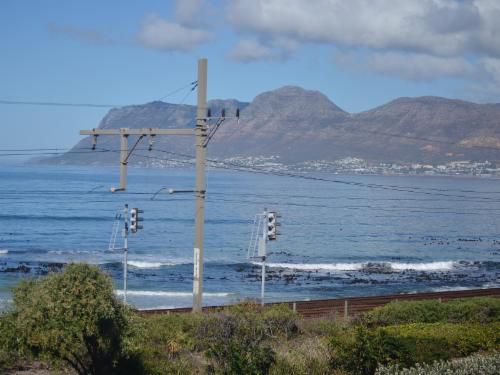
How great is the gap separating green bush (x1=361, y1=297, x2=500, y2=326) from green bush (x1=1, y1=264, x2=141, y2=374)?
31.0ft

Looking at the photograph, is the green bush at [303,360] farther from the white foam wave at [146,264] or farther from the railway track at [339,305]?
the white foam wave at [146,264]

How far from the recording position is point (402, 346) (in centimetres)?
1448

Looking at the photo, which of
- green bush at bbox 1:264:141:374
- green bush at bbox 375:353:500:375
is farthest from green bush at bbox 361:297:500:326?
green bush at bbox 1:264:141:374

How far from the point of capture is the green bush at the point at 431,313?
2142 centimetres

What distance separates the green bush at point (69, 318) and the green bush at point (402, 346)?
4.18 m

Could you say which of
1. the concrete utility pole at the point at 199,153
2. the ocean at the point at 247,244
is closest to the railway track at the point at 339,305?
the ocean at the point at 247,244

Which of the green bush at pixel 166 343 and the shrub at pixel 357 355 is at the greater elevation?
the shrub at pixel 357 355

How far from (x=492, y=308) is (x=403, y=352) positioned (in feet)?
31.8

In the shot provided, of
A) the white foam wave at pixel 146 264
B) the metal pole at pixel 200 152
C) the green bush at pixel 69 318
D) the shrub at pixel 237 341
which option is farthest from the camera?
the white foam wave at pixel 146 264

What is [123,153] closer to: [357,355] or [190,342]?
[190,342]

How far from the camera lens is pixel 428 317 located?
70.6 ft

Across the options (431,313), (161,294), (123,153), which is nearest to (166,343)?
(123,153)

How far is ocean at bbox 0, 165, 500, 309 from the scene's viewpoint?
46.1 m

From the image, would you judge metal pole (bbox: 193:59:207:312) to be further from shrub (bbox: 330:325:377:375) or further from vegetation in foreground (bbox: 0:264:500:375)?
shrub (bbox: 330:325:377:375)
